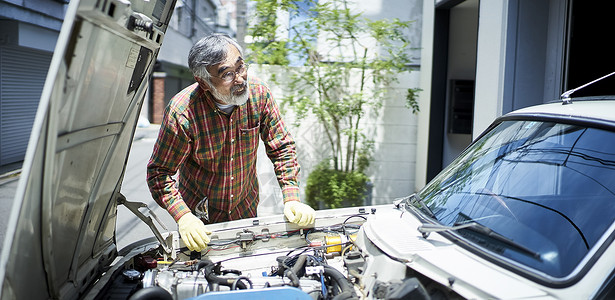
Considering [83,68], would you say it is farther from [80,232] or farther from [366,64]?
[366,64]

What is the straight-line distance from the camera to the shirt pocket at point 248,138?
3.14 meters

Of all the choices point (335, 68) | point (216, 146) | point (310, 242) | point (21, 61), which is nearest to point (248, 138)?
point (216, 146)

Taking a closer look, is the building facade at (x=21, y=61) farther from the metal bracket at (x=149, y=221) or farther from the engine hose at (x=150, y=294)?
the engine hose at (x=150, y=294)

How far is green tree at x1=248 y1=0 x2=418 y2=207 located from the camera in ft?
20.8

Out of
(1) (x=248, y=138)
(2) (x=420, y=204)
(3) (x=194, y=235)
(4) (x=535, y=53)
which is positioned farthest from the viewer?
(4) (x=535, y=53)

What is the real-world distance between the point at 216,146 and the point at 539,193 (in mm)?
1860

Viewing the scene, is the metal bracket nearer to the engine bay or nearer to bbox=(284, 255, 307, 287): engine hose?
the engine bay

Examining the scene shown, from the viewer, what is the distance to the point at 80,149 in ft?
6.18

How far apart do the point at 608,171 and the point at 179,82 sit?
31745 mm

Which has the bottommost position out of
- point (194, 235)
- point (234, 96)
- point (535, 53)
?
point (194, 235)

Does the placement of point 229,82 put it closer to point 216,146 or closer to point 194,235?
Result: point 216,146

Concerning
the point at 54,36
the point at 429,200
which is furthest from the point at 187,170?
the point at 54,36

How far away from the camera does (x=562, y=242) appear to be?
5.41 ft

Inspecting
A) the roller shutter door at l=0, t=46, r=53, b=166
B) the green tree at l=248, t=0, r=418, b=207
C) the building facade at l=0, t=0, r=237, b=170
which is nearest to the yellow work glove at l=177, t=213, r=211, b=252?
the green tree at l=248, t=0, r=418, b=207
